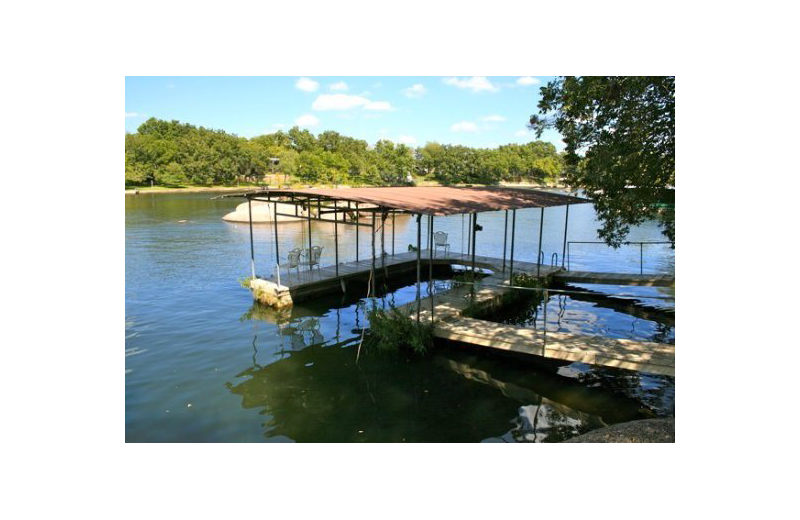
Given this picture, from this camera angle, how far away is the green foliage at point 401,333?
371 inches

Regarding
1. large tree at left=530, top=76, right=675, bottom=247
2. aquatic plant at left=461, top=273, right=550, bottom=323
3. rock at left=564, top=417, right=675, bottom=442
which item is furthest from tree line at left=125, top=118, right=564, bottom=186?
rock at left=564, top=417, right=675, bottom=442

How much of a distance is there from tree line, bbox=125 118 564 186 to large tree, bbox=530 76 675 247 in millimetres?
50719

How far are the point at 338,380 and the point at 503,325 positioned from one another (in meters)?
3.46

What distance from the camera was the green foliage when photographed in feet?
30.9

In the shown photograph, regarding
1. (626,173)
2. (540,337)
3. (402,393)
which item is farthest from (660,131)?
(402,393)

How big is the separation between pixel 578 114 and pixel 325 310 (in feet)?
25.1

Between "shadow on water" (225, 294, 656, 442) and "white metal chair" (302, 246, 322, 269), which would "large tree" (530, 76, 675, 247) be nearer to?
"shadow on water" (225, 294, 656, 442)

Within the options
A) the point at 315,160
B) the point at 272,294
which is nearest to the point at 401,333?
the point at 272,294

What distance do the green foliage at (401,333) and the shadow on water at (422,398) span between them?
209 millimetres

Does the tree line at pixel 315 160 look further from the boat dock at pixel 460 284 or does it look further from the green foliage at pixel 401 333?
the green foliage at pixel 401 333

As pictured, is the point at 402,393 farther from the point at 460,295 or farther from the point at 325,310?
the point at 325,310

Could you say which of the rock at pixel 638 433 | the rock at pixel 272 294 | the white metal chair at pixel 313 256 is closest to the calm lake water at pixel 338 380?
the rock at pixel 272 294

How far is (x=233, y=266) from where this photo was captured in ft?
59.6
